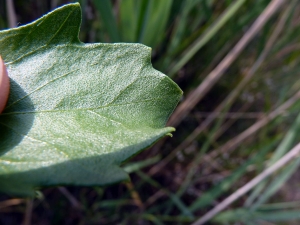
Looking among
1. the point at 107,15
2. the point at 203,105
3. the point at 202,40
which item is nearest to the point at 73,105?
the point at 107,15

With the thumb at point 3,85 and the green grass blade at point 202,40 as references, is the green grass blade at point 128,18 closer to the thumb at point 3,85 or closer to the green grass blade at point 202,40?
the green grass blade at point 202,40

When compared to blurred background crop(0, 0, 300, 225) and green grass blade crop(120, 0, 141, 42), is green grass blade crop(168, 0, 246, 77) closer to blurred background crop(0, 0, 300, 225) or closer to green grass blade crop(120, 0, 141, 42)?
blurred background crop(0, 0, 300, 225)

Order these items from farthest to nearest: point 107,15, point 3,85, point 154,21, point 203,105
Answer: point 203,105
point 154,21
point 107,15
point 3,85

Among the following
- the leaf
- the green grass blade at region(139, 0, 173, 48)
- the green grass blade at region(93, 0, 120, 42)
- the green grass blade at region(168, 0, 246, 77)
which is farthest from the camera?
the green grass blade at region(168, 0, 246, 77)

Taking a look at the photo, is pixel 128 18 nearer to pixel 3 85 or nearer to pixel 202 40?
pixel 202 40

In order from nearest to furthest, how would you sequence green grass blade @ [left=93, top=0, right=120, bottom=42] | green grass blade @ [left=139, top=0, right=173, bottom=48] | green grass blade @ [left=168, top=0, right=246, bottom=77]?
green grass blade @ [left=93, top=0, right=120, bottom=42] < green grass blade @ [left=139, top=0, right=173, bottom=48] < green grass blade @ [left=168, top=0, right=246, bottom=77]

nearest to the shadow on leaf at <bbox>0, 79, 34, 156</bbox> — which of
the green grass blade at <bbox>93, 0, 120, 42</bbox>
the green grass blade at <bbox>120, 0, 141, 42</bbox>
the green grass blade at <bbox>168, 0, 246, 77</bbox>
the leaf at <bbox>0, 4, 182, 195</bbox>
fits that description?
the leaf at <bbox>0, 4, 182, 195</bbox>

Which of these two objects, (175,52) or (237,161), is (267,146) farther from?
(175,52)
